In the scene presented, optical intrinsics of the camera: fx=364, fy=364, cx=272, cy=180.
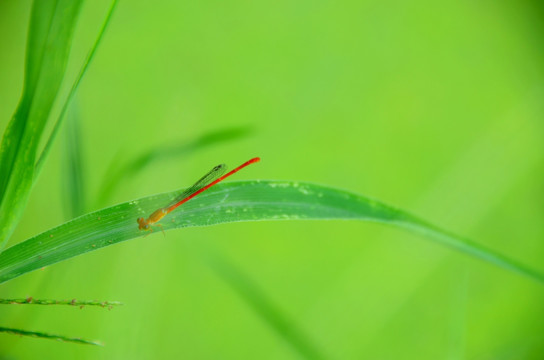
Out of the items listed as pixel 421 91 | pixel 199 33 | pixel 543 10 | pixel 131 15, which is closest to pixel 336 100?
pixel 421 91

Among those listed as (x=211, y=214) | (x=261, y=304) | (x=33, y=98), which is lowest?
(x=261, y=304)

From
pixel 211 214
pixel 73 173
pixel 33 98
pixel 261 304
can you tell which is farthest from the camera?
pixel 261 304

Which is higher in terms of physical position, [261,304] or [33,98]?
[33,98]

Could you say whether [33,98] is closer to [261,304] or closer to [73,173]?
[73,173]

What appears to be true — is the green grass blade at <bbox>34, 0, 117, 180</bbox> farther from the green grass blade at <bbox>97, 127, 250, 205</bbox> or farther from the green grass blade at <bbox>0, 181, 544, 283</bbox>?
the green grass blade at <bbox>97, 127, 250, 205</bbox>

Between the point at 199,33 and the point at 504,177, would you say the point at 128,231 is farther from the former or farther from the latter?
the point at 504,177

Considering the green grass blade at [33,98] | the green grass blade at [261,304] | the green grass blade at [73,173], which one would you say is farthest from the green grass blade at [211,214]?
the green grass blade at [261,304]

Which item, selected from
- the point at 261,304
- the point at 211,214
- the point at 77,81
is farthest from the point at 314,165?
the point at 77,81

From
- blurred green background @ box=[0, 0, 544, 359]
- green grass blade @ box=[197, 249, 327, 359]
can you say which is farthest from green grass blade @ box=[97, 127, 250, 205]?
green grass blade @ box=[197, 249, 327, 359]
